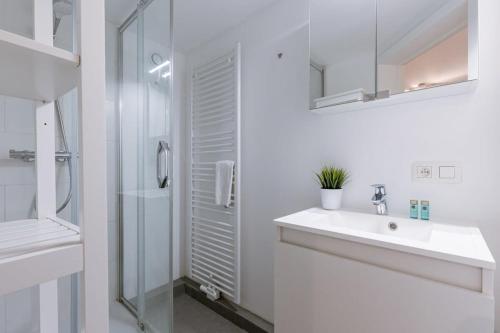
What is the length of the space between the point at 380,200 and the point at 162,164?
129cm

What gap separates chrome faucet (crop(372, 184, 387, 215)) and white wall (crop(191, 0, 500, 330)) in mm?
72

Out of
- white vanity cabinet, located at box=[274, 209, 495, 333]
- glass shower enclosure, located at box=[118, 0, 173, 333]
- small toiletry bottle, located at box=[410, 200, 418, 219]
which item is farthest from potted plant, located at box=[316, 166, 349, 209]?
glass shower enclosure, located at box=[118, 0, 173, 333]

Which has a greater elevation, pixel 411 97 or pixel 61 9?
pixel 61 9

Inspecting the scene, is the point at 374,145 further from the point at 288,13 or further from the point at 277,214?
the point at 288,13

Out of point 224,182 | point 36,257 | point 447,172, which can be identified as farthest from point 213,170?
point 36,257

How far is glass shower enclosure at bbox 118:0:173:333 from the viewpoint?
5.16ft

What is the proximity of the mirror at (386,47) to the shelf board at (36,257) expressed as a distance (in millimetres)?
1284

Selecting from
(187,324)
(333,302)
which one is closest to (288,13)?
(333,302)

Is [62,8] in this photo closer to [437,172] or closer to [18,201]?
[18,201]

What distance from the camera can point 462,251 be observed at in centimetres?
74

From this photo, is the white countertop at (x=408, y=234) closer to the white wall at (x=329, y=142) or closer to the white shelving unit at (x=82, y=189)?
the white wall at (x=329, y=142)

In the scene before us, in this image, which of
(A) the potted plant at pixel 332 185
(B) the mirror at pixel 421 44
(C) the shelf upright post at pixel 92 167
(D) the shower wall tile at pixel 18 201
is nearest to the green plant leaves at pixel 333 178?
(A) the potted plant at pixel 332 185

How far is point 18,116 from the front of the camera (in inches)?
55.3

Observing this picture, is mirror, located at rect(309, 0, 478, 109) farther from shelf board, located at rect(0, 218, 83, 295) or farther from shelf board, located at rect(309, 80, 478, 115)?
Answer: shelf board, located at rect(0, 218, 83, 295)
